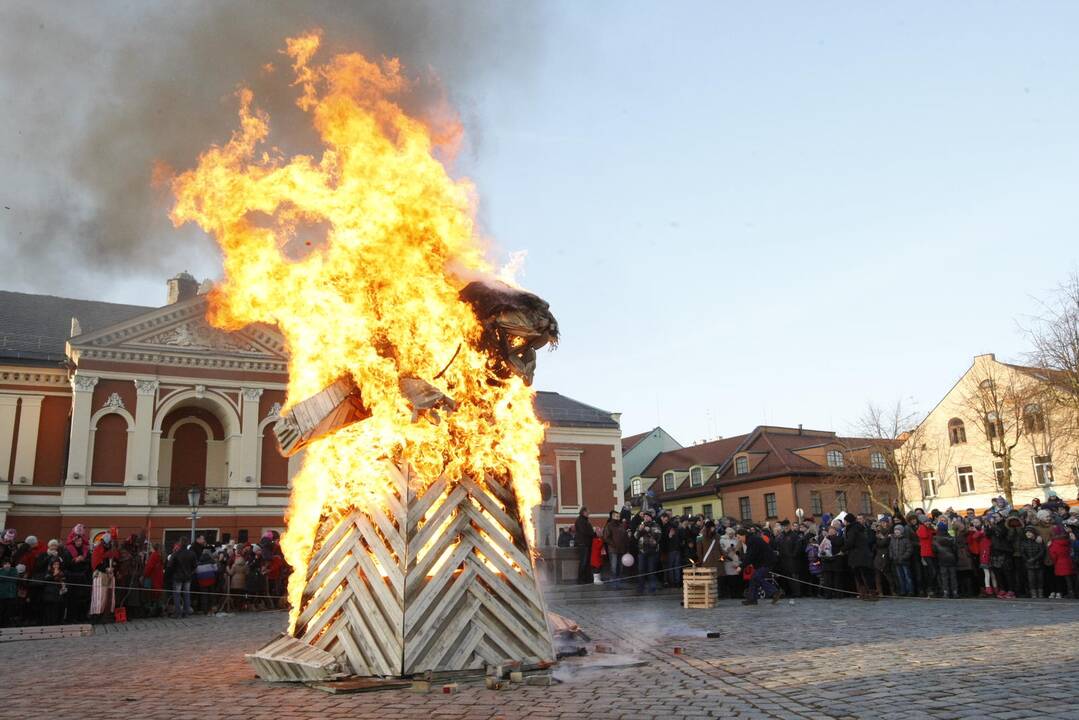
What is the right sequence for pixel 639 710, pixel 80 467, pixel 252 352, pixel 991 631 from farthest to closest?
pixel 252 352, pixel 80 467, pixel 991 631, pixel 639 710

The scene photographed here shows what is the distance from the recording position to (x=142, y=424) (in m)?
34.7

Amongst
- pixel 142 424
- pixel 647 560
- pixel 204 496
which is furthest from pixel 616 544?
pixel 142 424

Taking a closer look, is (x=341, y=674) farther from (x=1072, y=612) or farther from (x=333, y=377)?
(x=1072, y=612)

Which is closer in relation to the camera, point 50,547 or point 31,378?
point 50,547

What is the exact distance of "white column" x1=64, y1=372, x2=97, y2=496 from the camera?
33.0 metres

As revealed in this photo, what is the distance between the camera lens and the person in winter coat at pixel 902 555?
17.7 m

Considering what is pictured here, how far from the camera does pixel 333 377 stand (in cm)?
811

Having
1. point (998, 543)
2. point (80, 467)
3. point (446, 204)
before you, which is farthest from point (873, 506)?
point (446, 204)

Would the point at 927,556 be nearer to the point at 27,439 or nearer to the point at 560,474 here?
the point at 560,474

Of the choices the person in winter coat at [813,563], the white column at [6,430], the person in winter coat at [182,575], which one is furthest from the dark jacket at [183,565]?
the white column at [6,430]

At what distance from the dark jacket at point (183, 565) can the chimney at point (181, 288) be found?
27.0 metres

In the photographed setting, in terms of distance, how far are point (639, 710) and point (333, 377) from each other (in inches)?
171

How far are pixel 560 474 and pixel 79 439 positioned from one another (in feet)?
77.8

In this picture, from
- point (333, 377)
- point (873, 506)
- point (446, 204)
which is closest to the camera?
point (333, 377)
